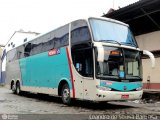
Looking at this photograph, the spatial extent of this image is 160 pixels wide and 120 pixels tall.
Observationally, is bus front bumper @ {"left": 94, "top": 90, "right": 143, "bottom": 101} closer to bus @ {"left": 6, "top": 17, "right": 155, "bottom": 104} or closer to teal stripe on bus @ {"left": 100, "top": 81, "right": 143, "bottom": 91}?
bus @ {"left": 6, "top": 17, "right": 155, "bottom": 104}

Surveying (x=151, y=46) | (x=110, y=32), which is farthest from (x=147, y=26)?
(x=110, y=32)

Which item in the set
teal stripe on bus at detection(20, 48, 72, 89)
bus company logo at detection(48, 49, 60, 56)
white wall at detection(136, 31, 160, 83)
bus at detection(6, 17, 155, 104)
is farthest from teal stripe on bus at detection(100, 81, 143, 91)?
white wall at detection(136, 31, 160, 83)

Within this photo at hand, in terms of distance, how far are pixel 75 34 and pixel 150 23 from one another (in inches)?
295

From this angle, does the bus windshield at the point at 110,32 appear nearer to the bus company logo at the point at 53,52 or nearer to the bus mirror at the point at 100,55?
the bus mirror at the point at 100,55

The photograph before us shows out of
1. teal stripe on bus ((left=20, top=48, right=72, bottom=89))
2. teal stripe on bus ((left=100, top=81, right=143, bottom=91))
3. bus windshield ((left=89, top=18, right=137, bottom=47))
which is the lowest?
teal stripe on bus ((left=100, top=81, right=143, bottom=91))

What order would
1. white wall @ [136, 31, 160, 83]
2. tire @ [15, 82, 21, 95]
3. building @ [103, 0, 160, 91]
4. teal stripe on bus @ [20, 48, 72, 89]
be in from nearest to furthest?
teal stripe on bus @ [20, 48, 72, 89] < building @ [103, 0, 160, 91] < white wall @ [136, 31, 160, 83] < tire @ [15, 82, 21, 95]

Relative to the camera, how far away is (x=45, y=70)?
16828 mm

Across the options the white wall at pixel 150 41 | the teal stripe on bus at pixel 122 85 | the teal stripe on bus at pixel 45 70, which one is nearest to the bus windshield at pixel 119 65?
the teal stripe on bus at pixel 122 85

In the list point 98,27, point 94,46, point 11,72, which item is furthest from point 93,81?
point 11,72

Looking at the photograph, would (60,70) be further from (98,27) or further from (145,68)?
(145,68)

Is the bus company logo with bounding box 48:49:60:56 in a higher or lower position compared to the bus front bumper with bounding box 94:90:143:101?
higher

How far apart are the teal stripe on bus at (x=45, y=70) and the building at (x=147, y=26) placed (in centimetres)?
552

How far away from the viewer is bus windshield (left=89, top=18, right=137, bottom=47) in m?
12.7

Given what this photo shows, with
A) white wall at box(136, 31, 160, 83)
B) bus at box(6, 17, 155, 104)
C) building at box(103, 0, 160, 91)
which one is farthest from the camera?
white wall at box(136, 31, 160, 83)
